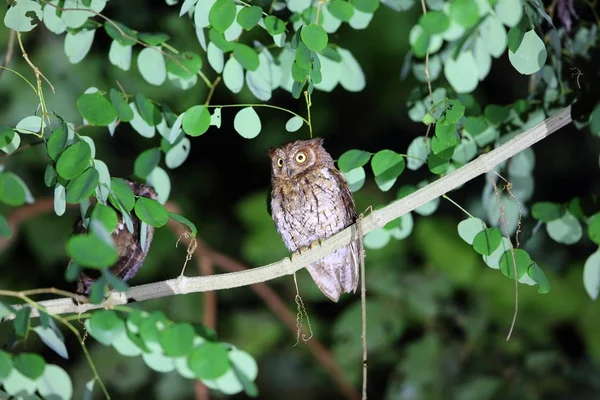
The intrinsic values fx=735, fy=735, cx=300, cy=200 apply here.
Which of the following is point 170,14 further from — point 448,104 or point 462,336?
point 448,104

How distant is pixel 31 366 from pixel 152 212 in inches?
14.4

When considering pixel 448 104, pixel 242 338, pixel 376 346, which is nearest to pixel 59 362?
pixel 242 338

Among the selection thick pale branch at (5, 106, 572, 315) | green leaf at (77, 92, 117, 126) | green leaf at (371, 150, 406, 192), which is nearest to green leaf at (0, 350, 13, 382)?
thick pale branch at (5, 106, 572, 315)

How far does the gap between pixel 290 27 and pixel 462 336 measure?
167cm

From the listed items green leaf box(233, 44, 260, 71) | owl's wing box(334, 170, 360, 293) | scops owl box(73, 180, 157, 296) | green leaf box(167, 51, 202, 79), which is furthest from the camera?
owl's wing box(334, 170, 360, 293)

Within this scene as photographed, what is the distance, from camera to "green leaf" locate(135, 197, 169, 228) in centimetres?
140

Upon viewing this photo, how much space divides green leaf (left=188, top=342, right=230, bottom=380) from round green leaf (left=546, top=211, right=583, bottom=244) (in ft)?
3.27

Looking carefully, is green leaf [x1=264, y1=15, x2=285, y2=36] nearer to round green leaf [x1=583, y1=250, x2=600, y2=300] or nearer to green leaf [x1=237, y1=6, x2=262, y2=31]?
green leaf [x1=237, y1=6, x2=262, y2=31]

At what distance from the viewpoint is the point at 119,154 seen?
395 centimetres

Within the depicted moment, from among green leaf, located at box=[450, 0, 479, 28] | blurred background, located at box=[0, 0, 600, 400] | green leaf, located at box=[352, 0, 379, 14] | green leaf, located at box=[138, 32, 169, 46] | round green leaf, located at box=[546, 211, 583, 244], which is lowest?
blurred background, located at box=[0, 0, 600, 400]

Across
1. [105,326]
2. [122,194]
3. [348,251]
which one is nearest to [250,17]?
[122,194]

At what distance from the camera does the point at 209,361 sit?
3.73 feet

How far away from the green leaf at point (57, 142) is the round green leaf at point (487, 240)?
832 millimetres

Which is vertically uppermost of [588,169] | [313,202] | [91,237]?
[91,237]
